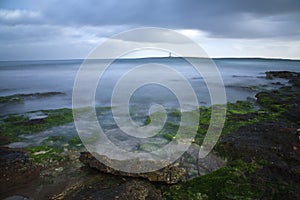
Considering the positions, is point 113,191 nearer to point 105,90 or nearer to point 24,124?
point 24,124

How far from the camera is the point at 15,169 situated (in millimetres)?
5570

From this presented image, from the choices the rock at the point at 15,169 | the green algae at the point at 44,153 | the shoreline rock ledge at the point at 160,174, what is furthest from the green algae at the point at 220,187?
the green algae at the point at 44,153

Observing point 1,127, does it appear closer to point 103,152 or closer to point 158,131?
point 103,152

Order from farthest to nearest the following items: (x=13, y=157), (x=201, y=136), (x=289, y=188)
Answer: (x=201, y=136) → (x=13, y=157) → (x=289, y=188)

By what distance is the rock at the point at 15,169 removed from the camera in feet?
16.8

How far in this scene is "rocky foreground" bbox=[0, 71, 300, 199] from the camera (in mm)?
4406

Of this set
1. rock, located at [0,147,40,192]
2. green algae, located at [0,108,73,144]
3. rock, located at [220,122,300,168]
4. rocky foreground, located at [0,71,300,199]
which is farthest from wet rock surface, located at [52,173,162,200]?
green algae, located at [0,108,73,144]

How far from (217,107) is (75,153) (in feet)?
28.6

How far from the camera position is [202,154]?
21.3 feet

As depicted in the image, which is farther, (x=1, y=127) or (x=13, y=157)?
(x=1, y=127)

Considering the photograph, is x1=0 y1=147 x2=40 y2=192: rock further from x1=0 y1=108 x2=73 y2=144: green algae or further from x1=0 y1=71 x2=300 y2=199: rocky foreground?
x1=0 y1=108 x2=73 y2=144: green algae

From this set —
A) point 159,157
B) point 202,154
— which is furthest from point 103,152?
point 202,154

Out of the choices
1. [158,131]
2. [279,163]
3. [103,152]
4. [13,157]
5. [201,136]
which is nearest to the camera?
[279,163]

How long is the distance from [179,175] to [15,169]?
156 inches
